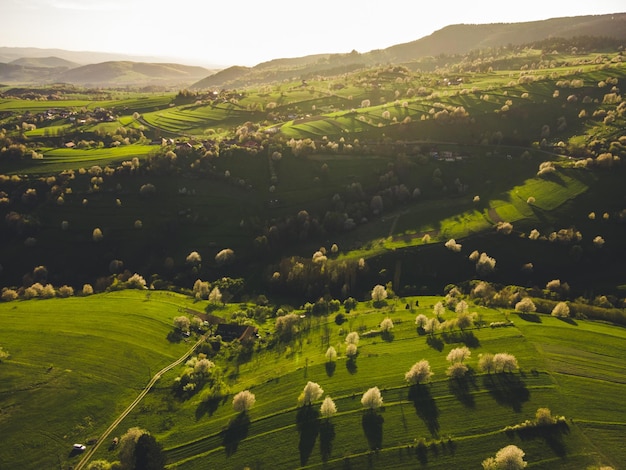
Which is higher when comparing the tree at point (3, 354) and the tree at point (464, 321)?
the tree at point (464, 321)

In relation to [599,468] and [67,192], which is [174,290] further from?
[599,468]

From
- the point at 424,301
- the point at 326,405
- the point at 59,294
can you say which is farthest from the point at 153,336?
the point at 424,301

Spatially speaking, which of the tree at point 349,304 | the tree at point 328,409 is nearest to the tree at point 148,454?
the tree at point 328,409

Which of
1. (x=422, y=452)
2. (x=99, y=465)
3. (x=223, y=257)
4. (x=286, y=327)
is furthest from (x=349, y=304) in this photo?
(x=99, y=465)

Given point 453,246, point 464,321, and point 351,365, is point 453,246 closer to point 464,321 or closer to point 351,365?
point 464,321

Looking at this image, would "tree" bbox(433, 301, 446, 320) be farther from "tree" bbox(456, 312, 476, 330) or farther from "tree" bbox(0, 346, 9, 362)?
"tree" bbox(0, 346, 9, 362)

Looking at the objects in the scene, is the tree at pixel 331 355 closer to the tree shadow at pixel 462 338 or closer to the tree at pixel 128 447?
the tree shadow at pixel 462 338
